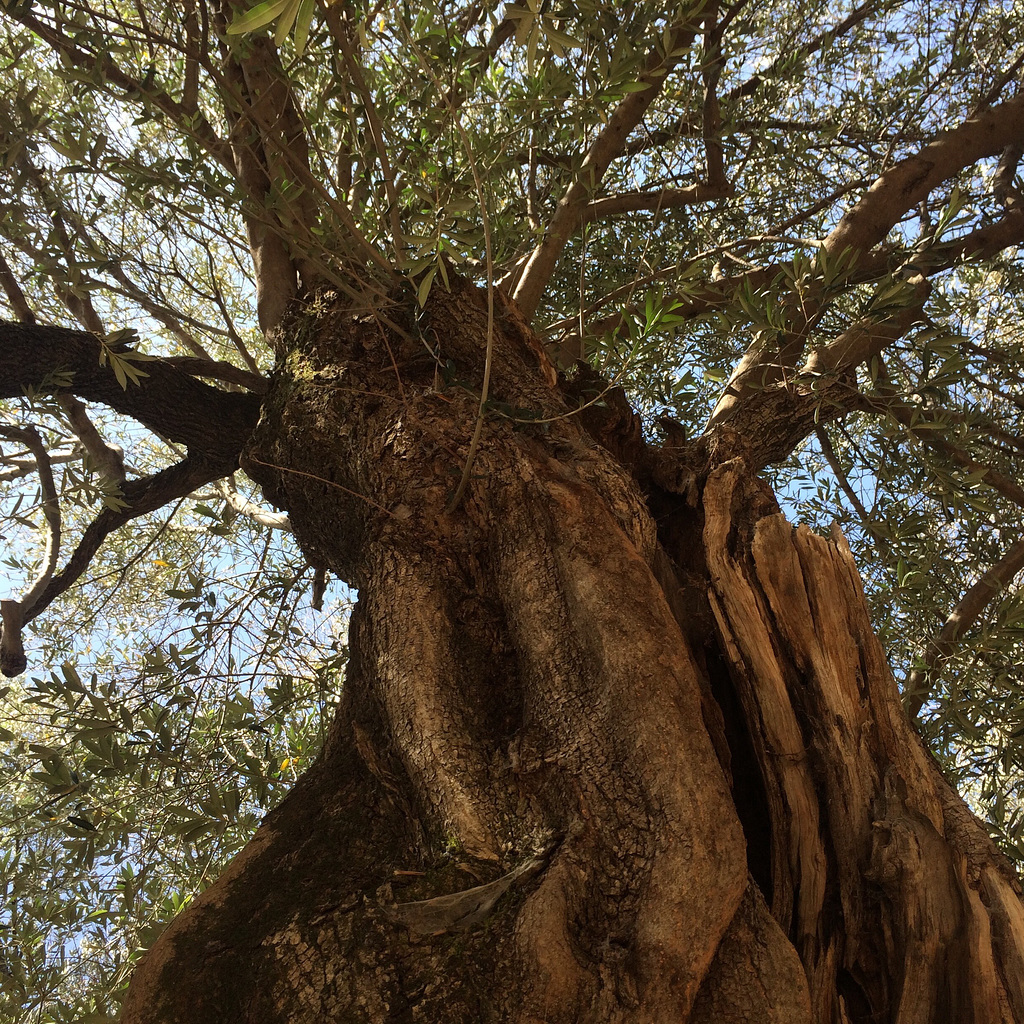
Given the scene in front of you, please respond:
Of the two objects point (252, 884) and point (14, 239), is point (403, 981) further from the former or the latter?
point (14, 239)

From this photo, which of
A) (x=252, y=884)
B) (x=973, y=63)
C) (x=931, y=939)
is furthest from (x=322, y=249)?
(x=973, y=63)

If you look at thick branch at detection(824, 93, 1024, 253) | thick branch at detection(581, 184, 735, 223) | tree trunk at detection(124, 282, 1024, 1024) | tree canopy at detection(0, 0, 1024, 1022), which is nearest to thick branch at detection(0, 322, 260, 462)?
tree canopy at detection(0, 0, 1024, 1022)

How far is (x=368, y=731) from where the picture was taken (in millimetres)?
2227

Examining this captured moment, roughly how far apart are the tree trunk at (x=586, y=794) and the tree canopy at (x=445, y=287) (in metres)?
0.31

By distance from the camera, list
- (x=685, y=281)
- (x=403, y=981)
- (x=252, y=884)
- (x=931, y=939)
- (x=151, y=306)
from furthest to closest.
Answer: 1. (x=151, y=306)
2. (x=685, y=281)
3. (x=252, y=884)
4. (x=931, y=939)
5. (x=403, y=981)

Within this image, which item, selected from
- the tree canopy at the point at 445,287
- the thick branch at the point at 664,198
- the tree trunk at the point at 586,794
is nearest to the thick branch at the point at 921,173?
the tree canopy at the point at 445,287

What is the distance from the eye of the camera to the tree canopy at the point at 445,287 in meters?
2.67

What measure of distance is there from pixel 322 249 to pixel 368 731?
1484 millimetres

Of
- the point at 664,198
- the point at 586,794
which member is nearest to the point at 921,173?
the point at 664,198

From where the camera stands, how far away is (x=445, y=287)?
2506 mm

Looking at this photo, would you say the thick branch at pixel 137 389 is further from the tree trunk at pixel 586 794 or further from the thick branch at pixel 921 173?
the thick branch at pixel 921 173

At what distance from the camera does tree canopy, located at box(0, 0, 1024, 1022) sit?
105 inches

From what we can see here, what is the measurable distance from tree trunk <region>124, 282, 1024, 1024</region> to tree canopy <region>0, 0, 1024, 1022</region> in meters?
0.31

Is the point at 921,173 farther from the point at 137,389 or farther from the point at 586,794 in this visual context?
the point at 137,389
